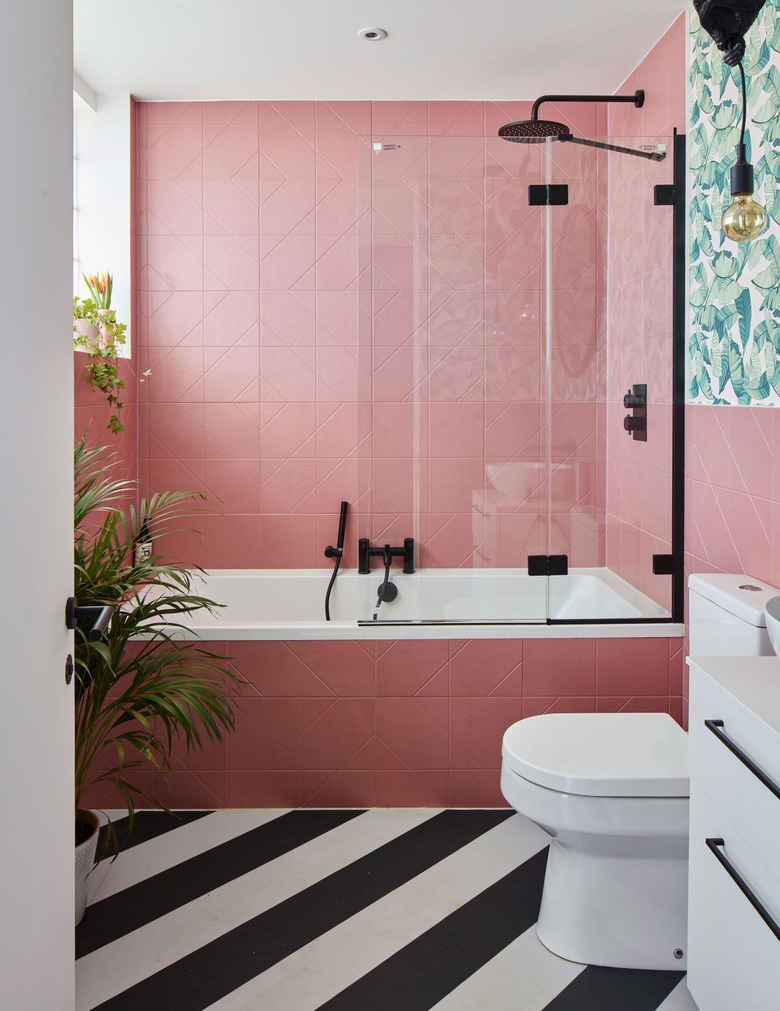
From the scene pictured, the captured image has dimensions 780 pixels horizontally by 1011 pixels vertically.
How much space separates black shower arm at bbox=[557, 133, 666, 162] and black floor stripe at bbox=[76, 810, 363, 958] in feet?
7.40

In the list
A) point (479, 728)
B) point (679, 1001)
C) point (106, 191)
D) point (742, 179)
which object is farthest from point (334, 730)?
point (106, 191)

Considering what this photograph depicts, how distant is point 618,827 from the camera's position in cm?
206

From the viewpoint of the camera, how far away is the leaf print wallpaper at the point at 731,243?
7.22ft

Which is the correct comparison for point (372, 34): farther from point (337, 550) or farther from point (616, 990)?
point (616, 990)

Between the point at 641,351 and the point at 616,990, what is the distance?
1.86 metres

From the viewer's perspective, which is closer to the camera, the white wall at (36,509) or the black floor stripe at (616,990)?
the white wall at (36,509)

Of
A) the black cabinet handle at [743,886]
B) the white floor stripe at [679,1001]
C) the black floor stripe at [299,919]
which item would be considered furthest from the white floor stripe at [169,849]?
the black cabinet handle at [743,886]

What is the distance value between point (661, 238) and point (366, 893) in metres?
2.20

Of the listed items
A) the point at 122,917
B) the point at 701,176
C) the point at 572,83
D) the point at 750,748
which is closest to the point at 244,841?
the point at 122,917

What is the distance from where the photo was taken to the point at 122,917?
2305mm

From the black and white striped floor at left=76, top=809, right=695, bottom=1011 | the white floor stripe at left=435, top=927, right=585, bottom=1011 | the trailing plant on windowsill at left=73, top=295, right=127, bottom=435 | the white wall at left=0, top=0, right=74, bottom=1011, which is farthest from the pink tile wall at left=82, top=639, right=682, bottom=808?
the white wall at left=0, top=0, right=74, bottom=1011

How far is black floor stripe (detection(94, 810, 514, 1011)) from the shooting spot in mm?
2006

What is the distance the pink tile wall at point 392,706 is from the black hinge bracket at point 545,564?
0.74 feet

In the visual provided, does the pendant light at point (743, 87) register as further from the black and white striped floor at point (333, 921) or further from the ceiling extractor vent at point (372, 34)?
the black and white striped floor at point (333, 921)
